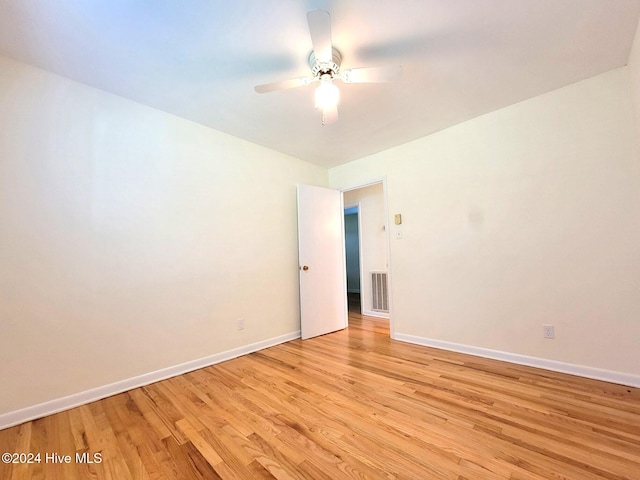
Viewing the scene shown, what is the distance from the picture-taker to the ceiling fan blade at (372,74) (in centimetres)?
166

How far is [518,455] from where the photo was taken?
4.50ft

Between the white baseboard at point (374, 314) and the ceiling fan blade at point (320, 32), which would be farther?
the white baseboard at point (374, 314)

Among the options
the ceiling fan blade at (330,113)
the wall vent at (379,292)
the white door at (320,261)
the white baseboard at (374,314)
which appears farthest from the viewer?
the wall vent at (379,292)

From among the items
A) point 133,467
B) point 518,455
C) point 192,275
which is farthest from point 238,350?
point 518,455

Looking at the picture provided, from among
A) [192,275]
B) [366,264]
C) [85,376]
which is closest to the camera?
[85,376]

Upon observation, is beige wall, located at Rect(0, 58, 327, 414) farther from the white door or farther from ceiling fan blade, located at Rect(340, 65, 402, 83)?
ceiling fan blade, located at Rect(340, 65, 402, 83)

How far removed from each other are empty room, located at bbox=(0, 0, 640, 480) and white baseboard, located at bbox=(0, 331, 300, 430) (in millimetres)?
14

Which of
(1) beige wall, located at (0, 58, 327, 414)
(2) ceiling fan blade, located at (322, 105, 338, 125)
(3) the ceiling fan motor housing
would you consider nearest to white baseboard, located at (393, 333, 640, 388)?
(1) beige wall, located at (0, 58, 327, 414)

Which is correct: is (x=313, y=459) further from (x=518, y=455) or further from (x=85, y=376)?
(x=85, y=376)

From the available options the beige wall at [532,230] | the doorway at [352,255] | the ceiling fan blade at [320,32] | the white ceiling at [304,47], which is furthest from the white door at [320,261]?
the doorway at [352,255]

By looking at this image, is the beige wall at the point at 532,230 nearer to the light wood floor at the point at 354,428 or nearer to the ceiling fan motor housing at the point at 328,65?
the light wood floor at the point at 354,428

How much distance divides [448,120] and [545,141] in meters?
0.85

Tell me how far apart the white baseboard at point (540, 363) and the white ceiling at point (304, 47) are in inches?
90.6

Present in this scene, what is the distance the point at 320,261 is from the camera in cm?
371
